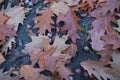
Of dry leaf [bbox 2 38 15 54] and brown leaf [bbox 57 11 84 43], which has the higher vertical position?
brown leaf [bbox 57 11 84 43]

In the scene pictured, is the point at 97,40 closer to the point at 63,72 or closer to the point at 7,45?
the point at 63,72

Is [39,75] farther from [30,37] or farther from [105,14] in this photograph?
[105,14]

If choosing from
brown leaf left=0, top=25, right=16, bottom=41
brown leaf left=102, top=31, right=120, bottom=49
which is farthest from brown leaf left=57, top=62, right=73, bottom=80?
brown leaf left=0, top=25, right=16, bottom=41

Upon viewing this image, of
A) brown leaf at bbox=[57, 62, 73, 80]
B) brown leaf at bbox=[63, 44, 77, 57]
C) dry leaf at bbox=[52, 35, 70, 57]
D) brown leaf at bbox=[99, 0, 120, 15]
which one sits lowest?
brown leaf at bbox=[57, 62, 73, 80]

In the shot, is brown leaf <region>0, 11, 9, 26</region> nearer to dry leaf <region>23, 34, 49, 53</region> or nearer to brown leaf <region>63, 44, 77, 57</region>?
dry leaf <region>23, 34, 49, 53</region>

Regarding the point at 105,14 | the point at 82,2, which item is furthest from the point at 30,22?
the point at 105,14

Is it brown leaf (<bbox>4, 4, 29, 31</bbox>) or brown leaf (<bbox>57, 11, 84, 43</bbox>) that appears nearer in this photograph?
brown leaf (<bbox>57, 11, 84, 43</bbox>)

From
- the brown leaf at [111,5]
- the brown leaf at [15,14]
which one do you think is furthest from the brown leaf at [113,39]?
the brown leaf at [15,14]
